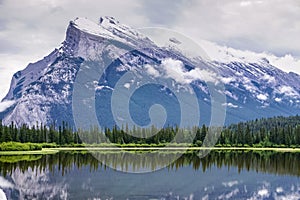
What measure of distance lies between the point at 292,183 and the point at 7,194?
24.7 meters

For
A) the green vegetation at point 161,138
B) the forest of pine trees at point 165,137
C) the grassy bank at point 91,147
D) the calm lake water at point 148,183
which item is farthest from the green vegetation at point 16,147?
the calm lake water at point 148,183

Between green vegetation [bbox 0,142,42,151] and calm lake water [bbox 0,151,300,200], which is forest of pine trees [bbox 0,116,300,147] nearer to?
green vegetation [bbox 0,142,42,151]

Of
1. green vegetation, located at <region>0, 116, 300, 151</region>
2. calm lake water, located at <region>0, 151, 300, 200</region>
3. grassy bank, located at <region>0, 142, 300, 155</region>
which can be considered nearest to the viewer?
calm lake water, located at <region>0, 151, 300, 200</region>

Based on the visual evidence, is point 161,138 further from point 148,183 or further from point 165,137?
point 148,183

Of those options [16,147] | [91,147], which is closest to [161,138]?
[91,147]

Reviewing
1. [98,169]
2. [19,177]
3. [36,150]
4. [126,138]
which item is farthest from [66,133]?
[19,177]

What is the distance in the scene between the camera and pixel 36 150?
10519 centimetres

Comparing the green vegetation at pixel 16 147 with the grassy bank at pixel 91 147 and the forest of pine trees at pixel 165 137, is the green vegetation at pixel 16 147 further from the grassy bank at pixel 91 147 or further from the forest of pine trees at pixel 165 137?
the forest of pine trees at pixel 165 137

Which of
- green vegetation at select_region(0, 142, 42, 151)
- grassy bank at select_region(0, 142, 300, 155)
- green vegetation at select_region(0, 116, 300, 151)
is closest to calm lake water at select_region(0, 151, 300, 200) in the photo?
green vegetation at select_region(0, 142, 42, 151)

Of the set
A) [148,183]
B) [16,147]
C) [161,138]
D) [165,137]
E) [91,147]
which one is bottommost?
[148,183]

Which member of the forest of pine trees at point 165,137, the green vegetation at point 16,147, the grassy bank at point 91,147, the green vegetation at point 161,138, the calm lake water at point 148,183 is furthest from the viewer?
the forest of pine trees at point 165,137

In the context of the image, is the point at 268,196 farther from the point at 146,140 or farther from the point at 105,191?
the point at 146,140

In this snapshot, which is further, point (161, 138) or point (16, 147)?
point (161, 138)

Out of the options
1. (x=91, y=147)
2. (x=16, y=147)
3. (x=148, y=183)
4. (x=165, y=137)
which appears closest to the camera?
(x=148, y=183)
